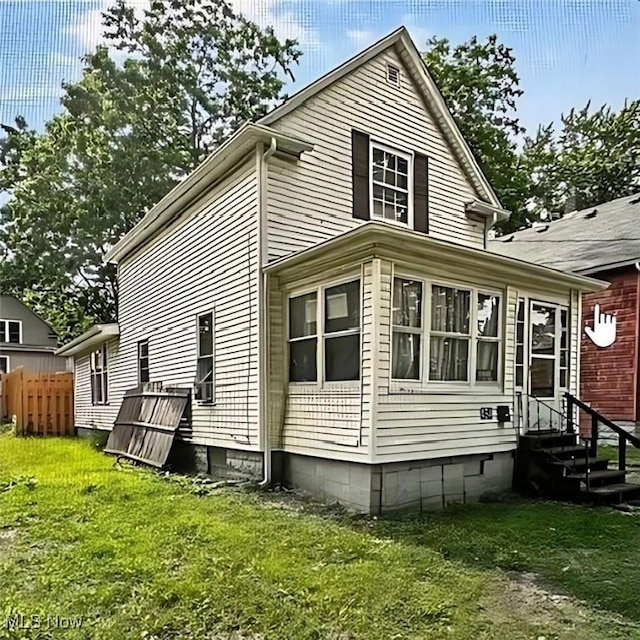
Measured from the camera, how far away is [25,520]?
120 inches

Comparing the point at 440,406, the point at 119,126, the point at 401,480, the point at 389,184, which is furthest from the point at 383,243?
the point at 389,184

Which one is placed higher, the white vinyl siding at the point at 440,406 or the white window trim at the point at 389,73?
the white window trim at the point at 389,73

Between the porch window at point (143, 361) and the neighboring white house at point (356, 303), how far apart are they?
1.53ft

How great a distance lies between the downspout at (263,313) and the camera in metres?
4.76

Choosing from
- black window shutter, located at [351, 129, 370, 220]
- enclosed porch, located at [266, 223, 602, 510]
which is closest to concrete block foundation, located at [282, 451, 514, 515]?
enclosed porch, located at [266, 223, 602, 510]

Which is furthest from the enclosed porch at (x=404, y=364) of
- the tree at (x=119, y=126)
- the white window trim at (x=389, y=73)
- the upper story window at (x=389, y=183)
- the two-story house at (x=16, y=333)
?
the white window trim at (x=389, y=73)

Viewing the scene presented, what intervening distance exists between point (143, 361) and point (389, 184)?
4.13 m

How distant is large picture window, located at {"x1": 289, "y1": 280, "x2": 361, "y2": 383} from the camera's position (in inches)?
164

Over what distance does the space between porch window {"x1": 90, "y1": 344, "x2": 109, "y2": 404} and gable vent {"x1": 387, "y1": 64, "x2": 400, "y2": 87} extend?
5.91 meters

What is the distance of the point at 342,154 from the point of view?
18.6 feet

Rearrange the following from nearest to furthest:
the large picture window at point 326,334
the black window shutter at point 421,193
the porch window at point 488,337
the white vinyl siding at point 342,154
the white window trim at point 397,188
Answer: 1. the large picture window at point 326,334
2. the porch window at point 488,337
3. the white vinyl siding at point 342,154
4. the white window trim at point 397,188
5. the black window shutter at point 421,193

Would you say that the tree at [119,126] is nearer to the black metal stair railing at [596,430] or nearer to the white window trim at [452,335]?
the white window trim at [452,335]

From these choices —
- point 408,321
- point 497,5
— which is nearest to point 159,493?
point 408,321

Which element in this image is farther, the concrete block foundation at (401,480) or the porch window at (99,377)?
the porch window at (99,377)
